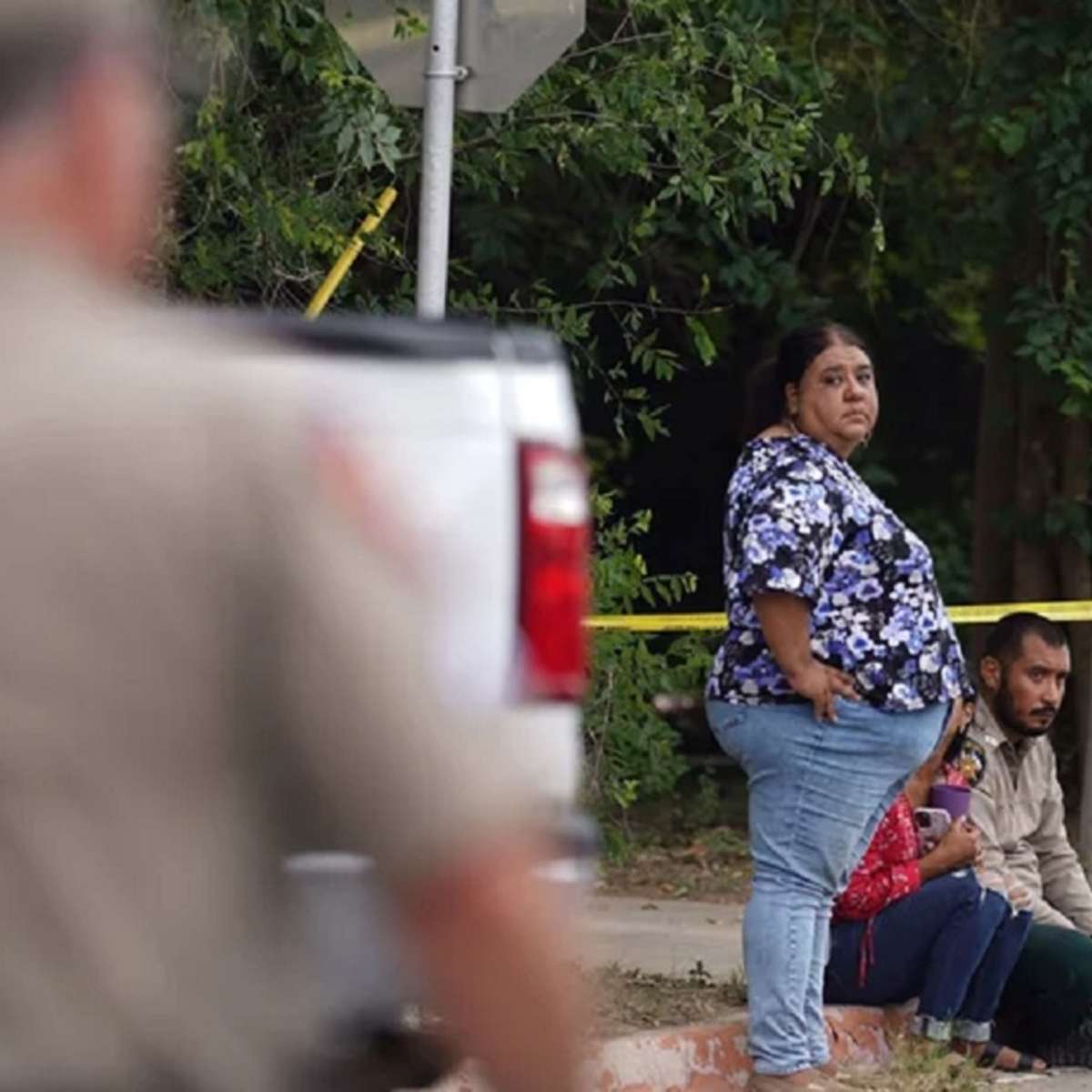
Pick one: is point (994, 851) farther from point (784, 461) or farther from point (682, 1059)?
point (784, 461)

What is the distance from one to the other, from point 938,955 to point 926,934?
0.06m

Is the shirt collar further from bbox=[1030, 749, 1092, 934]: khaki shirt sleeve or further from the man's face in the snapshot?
bbox=[1030, 749, 1092, 934]: khaki shirt sleeve

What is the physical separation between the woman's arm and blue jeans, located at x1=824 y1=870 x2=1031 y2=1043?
1052 millimetres

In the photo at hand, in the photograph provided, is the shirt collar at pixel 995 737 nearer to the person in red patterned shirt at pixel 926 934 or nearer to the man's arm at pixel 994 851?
the man's arm at pixel 994 851

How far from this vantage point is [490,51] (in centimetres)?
618

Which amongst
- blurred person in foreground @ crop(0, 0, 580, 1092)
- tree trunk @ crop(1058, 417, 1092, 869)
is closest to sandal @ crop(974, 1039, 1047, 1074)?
blurred person in foreground @ crop(0, 0, 580, 1092)

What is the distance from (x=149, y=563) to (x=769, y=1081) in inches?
215

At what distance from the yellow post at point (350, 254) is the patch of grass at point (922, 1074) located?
7.37 ft

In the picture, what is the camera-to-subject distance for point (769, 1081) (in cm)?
677

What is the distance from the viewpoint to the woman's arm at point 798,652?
638 cm

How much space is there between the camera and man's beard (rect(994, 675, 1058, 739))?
785 centimetres

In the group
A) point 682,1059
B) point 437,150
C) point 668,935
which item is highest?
point 437,150

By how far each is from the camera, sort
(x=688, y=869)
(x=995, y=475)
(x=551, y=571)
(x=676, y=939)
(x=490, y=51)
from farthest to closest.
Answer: (x=995, y=475) → (x=688, y=869) → (x=676, y=939) → (x=490, y=51) → (x=551, y=571)

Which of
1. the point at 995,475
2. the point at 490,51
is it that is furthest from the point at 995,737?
the point at 995,475
